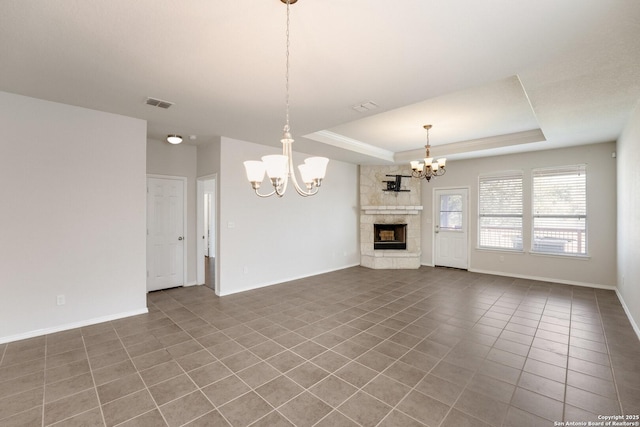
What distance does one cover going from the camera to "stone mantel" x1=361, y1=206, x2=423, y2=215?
7383 mm

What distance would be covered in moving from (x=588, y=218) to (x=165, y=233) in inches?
313

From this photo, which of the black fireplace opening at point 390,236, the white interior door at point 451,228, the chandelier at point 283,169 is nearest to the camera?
the chandelier at point 283,169

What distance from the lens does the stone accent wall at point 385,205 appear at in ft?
24.5

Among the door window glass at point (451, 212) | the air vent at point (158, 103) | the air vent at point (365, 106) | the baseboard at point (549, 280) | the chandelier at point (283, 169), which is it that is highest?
the air vent at point (158, 103)

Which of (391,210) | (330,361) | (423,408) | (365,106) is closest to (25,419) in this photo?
(330,361)

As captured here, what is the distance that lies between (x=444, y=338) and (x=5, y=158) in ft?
17.1

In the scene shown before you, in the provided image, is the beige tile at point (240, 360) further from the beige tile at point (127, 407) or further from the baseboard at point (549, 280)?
the baseboard at point (549, 280)

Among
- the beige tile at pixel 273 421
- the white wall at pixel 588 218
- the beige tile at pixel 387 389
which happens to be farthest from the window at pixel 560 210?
the beige tile at pixel 273 421

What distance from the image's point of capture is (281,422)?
1.91 metres

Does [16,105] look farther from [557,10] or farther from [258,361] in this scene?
[557,10]

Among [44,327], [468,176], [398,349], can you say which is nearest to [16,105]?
[44,327]

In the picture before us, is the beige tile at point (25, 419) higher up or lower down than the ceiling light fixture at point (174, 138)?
lower down

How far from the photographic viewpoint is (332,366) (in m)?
2.62

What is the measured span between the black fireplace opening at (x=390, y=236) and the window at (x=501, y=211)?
1.82 meters
